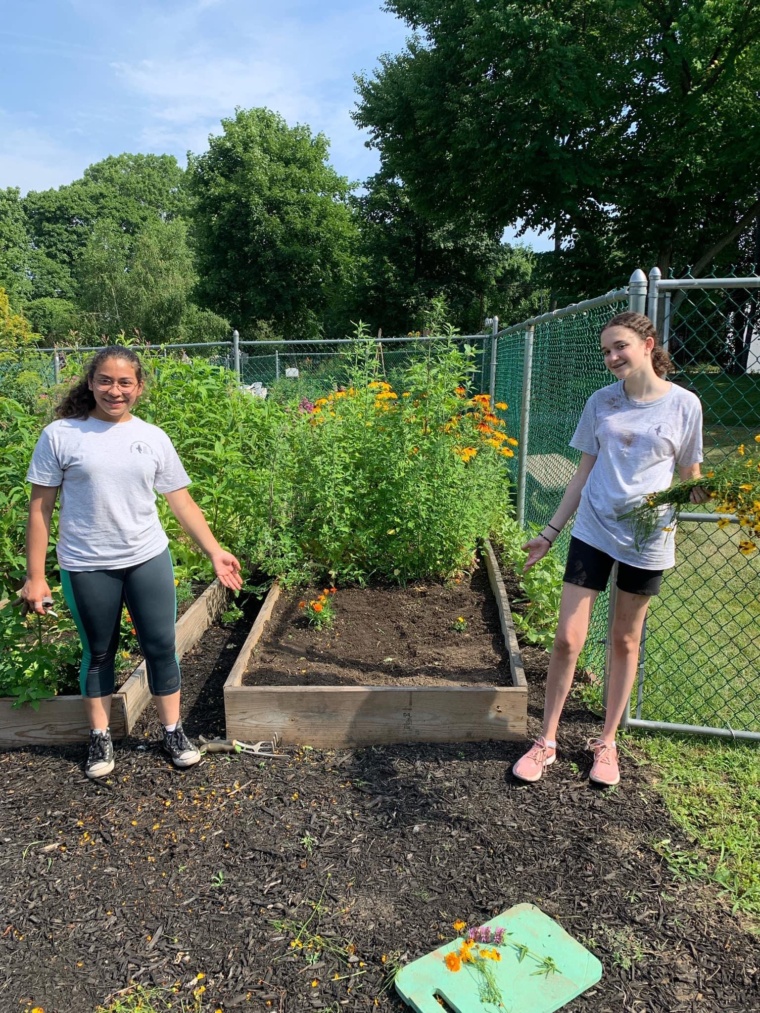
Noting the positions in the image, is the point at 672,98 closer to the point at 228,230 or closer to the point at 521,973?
the point at 521,973

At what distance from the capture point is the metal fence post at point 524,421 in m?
5.70

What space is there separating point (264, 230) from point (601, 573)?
1234 inches

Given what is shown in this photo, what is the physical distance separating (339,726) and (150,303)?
3664cm

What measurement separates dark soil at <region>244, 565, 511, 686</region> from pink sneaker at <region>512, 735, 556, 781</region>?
46cm

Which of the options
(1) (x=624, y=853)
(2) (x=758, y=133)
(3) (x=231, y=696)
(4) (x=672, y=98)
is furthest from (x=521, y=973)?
(4) (x=672, y=98)

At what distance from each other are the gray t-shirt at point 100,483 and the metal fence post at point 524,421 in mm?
3773

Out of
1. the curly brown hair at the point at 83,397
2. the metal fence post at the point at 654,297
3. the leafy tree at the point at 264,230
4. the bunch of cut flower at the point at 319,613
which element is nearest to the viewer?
the curly brown hair at the point at 83,397

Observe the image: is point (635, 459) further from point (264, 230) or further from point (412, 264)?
point (264, 230)

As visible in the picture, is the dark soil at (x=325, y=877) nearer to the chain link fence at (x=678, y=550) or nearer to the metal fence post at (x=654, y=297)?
the chain link fence at (x=678, y=550)

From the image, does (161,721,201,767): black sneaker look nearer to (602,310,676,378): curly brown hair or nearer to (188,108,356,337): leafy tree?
(602,310,676,378): curly brown hair

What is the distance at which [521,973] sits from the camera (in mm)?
1967

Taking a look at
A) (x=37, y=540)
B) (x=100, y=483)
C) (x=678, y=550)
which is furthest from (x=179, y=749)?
(x=678, y=550)

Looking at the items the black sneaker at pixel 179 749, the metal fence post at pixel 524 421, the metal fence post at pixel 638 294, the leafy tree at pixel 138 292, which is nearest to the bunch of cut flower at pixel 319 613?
the black sneaker at pixel 179 749

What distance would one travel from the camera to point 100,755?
116 inches
